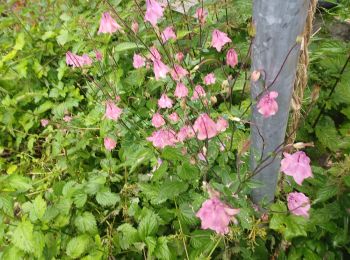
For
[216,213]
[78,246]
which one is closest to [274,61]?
[216,213]

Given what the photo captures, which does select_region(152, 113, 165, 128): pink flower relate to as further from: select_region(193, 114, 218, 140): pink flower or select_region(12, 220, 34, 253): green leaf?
select_region(12, 220, 34, 253): green leaf

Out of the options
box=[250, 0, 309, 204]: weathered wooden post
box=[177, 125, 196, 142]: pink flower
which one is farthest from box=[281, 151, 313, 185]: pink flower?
box=[177, 125, 196, 142]: pink flower

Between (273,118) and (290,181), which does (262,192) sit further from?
(273,118)

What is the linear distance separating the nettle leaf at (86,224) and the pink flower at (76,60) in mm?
695

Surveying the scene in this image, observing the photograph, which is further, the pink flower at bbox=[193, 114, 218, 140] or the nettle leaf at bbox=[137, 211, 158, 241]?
the nettle leaf at bbox=[137, 211, 158, 241]

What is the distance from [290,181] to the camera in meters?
1.32

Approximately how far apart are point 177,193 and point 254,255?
0.40 meters

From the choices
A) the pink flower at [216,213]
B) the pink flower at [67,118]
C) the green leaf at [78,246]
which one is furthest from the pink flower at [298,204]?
the pink flower at [67,118]

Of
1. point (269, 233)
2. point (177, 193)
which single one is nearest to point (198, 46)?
point (177, 193)

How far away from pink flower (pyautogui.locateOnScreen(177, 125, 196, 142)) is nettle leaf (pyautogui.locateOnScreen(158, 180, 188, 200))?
194 millimetres

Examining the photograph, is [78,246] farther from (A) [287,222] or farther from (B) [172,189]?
(A) [287,222]

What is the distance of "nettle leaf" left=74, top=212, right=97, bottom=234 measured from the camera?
55.9 inches

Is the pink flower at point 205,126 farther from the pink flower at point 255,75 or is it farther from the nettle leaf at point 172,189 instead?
the nettle leaf at point 172,189

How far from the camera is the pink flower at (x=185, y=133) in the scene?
116 cm
